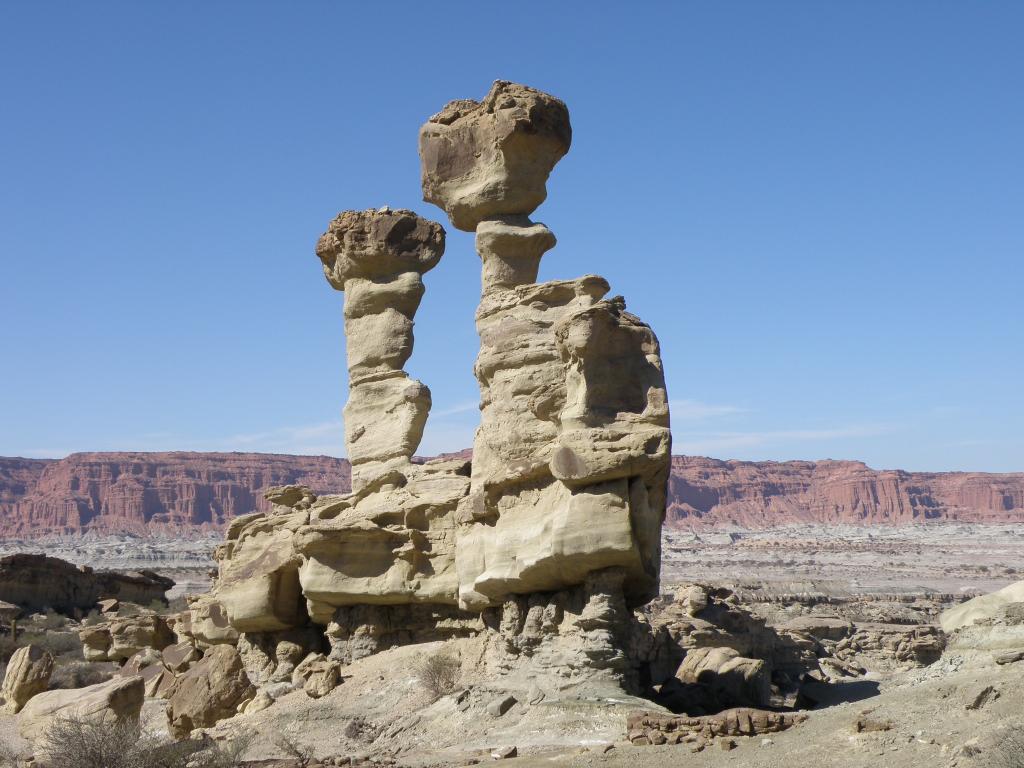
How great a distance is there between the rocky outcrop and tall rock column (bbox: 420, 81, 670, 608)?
2841 cm

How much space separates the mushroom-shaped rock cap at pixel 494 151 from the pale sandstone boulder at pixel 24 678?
446 inches

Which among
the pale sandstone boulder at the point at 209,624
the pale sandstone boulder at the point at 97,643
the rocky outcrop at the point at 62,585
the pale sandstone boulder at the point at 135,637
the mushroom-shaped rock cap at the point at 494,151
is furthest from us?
the rocky outcrop at the point at 62,585

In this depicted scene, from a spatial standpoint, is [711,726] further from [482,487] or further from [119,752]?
[119,752]

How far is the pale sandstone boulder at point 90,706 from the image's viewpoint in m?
16.1

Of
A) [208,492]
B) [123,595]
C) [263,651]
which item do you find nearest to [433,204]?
[263,651]

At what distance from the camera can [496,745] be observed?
44.9ft

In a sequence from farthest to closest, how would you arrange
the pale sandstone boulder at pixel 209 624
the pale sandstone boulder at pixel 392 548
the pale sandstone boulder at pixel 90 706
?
the pale sandstone boulder at pixel 209 624 → the pale sandstone boulder at pixel 392 548 → the pale sandstone boulder at pixel 90 706

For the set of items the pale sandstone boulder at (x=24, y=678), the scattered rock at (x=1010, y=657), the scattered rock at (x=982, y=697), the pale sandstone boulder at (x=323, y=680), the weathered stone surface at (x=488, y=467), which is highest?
the weathered stone surface at (x=488, y=467)

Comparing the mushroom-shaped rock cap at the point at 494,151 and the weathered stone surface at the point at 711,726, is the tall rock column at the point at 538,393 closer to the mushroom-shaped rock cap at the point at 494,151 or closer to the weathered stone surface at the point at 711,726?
the mushroom-shaped rock cap at the point at 494,151

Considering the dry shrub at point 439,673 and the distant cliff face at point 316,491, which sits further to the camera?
the distant cliff face at point 316,491

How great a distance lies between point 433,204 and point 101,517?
13677 centimetres

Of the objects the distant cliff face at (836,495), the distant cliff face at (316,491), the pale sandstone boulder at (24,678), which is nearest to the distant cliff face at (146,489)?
the distant cliff face at (316,491)

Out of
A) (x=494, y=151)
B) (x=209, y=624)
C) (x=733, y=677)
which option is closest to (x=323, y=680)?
(x=209, y=624)

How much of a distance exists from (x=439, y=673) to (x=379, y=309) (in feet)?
24.9
